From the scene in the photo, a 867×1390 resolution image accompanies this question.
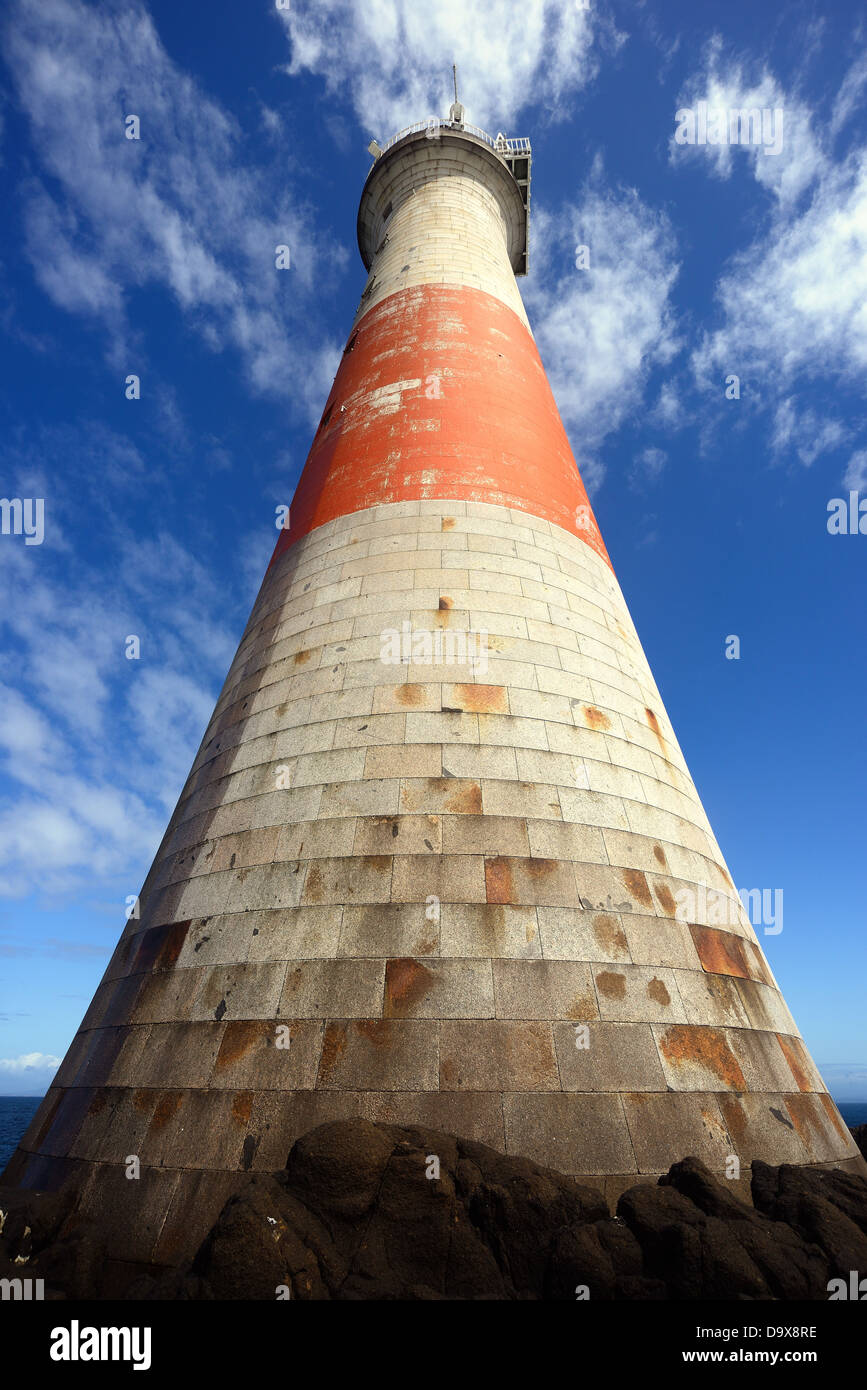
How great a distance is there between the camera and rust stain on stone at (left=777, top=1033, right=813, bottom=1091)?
6.95 metres

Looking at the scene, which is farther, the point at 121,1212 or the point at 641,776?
the point at 641,776

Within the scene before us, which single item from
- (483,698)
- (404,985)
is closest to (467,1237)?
(404,985)

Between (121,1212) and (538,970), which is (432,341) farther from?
(121,1212)

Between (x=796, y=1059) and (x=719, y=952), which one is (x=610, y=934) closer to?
(x=719, y=952)

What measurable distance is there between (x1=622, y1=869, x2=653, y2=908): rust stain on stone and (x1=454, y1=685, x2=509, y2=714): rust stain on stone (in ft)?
7.14

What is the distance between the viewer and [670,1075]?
5.90 meters

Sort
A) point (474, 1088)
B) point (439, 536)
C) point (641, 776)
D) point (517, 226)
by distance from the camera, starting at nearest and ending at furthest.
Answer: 1. point (474, 1088)
2. point (641, 776)
3. point (439, 536)
4. point (517, 226)

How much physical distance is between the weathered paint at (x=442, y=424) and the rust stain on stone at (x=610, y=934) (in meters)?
6.28

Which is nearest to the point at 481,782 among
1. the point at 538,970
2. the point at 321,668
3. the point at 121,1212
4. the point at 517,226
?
the point at 538,970

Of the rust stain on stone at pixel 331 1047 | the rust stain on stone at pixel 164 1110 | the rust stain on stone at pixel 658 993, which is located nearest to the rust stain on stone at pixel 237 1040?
the rust stain on stone at pixel 164 1110

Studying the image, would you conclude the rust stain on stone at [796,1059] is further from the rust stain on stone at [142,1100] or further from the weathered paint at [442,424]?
the weathered paint at [442,424]

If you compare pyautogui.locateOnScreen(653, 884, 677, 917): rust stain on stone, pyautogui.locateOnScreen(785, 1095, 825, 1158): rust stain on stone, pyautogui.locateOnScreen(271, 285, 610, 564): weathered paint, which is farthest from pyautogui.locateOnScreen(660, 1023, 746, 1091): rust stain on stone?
pyautogui.locateOnScreen(271, 285, 610, 564): weathered paint

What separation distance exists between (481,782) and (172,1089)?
12.7 ft
